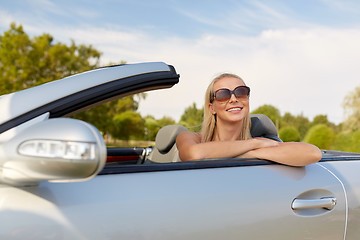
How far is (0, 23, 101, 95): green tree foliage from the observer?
23391 millimetres

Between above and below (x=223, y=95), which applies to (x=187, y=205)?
below

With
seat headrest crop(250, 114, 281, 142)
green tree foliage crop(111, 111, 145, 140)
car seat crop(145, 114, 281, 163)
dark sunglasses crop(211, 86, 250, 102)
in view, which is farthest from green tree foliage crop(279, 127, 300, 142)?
dark sunglasses crop(211, 86, 250, 102)

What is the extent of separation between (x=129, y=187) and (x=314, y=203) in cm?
86

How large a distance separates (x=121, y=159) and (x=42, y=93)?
1861 millimetres

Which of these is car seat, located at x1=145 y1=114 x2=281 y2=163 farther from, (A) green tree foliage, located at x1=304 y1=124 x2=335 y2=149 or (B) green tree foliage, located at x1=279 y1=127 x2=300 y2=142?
(B) green tree foliage, located at x1=279 y1=127 x2=300 y2=142

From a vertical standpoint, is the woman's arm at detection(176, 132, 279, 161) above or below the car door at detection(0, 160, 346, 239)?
above

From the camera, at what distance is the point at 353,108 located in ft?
97.7

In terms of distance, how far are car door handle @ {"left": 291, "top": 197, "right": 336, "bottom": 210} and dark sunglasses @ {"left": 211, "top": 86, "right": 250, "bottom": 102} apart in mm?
692

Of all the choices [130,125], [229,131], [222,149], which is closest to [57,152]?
[222,149]

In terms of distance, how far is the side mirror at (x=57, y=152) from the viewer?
1093 millimetres

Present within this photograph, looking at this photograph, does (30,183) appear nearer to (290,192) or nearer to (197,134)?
Result: (290,192)

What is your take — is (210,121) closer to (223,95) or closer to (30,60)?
(223,95)

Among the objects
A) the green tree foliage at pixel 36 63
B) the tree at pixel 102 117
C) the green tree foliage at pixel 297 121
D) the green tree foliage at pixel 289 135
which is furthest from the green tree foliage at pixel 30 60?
the green tree foliage at pixel 297 121

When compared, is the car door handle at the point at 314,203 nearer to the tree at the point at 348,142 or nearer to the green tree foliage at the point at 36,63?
the tree at the point at 348,142
